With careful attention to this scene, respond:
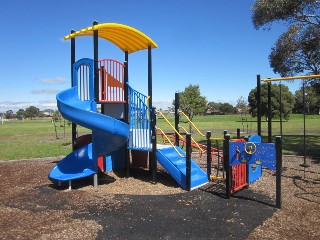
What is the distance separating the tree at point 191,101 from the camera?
33.5 metres

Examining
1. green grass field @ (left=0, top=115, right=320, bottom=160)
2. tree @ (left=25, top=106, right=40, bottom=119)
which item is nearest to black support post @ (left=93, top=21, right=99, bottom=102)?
green grass field @ (left=0, top=115, right=320, bottom=160)

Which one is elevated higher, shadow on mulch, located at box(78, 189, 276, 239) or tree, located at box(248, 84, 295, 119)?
tree, located at box(248, 84, 295, 119)

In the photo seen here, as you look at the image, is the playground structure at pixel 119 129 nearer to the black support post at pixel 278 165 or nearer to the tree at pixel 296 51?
the black support post at pixel 278 165

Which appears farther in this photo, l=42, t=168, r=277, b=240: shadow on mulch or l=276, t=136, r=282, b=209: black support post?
l=276, t=136, r=282, b=209: black support post

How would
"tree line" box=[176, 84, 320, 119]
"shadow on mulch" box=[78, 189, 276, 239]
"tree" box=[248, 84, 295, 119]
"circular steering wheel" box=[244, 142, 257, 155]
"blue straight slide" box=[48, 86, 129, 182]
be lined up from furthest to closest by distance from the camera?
1. "tree" box=[248, 84, 295, 119]
2. "tree line" box=[176, 84, 320, 119]
3. "blue straight slide" box=[48, 86, 129, 182]
4. "circular steering wheel" box=[244, 142, 257, 155]
5. "shadow on mulch" box=[78, 189, 276, 239]

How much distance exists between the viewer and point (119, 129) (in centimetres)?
769

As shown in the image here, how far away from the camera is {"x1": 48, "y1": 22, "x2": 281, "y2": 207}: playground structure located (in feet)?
24.0

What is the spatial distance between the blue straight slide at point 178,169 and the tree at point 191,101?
24.4 m

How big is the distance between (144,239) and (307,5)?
41.3 ft

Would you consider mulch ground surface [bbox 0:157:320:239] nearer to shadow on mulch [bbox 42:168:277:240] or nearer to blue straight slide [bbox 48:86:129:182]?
shadow on mulch [bbox 42:168:277:240]

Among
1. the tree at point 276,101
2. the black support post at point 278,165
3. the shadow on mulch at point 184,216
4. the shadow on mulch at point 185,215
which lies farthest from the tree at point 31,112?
the black support post at point 278,165

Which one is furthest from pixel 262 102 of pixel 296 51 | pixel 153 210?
pixel 153 210

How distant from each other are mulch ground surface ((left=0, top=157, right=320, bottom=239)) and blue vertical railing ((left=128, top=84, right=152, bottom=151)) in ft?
3.43

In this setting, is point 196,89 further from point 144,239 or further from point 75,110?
point 144,239
